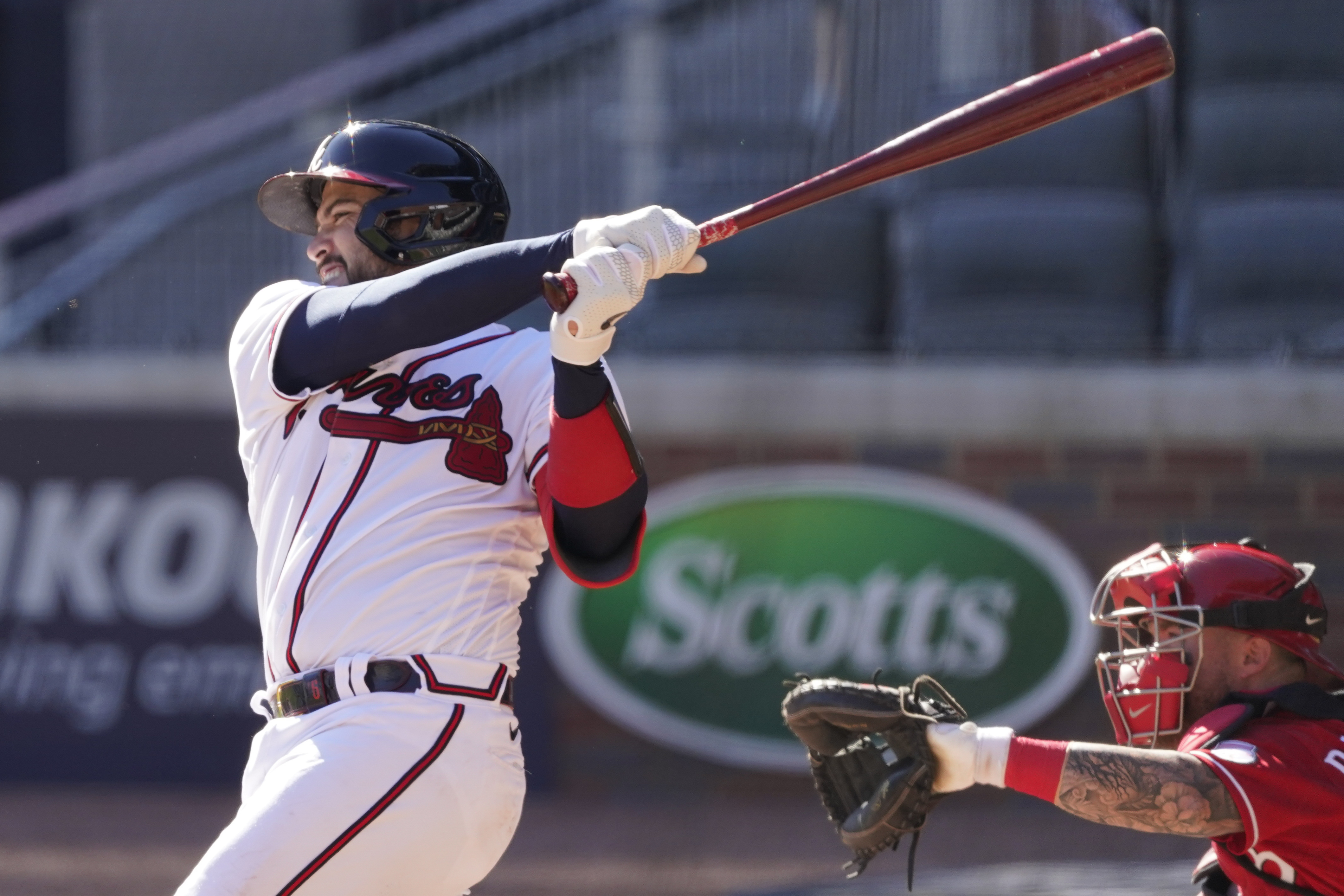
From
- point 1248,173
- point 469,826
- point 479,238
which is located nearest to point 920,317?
point 1248,173

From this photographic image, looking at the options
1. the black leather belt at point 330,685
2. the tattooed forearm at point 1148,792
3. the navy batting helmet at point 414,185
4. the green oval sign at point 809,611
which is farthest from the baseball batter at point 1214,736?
the green oval sign at point 809,611

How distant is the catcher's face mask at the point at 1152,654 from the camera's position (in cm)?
247

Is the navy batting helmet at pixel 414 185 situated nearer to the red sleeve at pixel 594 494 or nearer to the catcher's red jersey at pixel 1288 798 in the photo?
the red sleeve at pixel 594 494

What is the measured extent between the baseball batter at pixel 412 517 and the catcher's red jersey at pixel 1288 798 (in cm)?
89

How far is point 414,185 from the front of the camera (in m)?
2.38

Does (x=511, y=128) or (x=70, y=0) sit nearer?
(x=511, y=128)

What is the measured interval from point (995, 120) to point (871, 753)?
94 centimetres

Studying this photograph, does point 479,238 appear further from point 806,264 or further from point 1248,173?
point 1248,173

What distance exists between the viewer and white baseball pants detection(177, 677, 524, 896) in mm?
1954

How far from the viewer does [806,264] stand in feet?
22.8

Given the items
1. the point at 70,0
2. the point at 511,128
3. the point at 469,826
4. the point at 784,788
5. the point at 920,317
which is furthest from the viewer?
the point at 70,0

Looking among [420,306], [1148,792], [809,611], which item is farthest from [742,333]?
[420,306]

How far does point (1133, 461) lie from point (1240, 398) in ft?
1.57

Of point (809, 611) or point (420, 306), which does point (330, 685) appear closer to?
point (420, 306)
